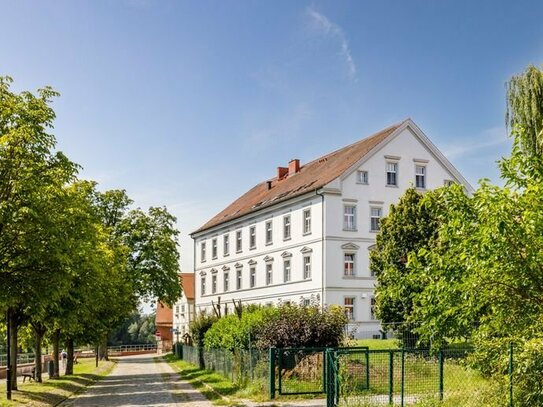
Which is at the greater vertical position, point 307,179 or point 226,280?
point 307,179

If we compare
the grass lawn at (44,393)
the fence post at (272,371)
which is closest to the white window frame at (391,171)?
the grass lawn at (44,393)

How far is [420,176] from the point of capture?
4797 cm

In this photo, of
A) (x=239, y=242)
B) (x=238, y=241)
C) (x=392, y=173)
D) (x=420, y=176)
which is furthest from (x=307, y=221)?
(x=238, y=241)

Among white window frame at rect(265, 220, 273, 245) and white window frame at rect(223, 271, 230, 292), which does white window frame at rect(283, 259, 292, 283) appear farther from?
white window frame at rect(223, 271, 230, 292)

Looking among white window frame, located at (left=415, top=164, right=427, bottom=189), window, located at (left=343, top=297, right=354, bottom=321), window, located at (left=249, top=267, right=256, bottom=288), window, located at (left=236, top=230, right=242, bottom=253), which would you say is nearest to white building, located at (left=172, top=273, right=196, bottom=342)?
window, located at (left=236, top=230, right=242, bottom=253)

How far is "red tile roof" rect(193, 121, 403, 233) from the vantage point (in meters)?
47.3

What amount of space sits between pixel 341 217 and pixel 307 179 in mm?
6291

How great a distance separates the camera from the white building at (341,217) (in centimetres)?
4538

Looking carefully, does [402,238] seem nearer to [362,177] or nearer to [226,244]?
[362,177]

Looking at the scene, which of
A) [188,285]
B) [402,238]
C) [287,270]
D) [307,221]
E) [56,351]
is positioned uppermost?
[307,221]

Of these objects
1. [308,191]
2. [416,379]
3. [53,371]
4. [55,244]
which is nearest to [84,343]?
[53,371]

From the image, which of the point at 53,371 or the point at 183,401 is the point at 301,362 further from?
the point at 53,371

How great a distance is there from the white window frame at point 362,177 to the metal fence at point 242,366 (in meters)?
17.3

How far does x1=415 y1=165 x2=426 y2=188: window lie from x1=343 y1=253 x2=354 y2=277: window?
694cm
